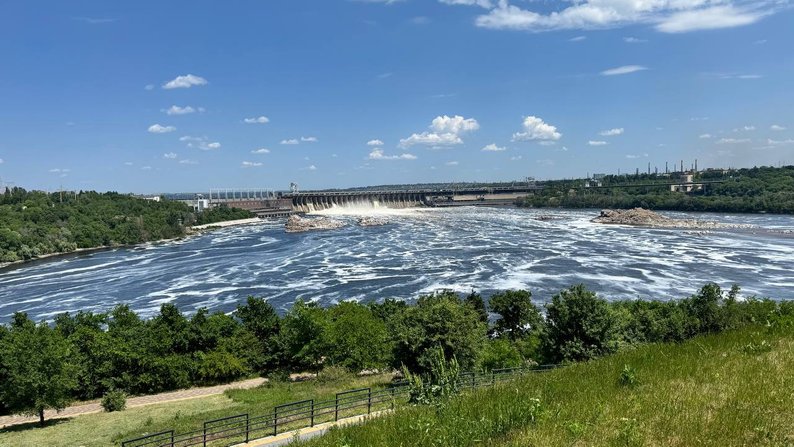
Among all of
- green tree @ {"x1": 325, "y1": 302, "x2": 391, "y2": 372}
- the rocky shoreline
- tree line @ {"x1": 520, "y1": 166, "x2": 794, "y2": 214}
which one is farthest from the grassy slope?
tree line @ {"x1": 520, "y1": 166, "x2": 794, "y2": 214}

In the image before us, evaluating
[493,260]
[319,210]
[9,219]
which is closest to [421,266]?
[493,260]

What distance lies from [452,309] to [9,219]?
102380 mm

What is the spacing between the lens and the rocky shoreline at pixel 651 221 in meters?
89.5

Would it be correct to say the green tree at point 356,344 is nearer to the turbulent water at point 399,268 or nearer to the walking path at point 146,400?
the walking path at point 146,400

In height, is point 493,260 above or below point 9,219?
below

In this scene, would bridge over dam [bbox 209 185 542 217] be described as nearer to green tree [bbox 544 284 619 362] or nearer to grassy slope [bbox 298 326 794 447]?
green tree [bbox 544 284 619 362]

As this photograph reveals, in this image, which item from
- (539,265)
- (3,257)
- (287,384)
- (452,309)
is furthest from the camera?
(3,257)

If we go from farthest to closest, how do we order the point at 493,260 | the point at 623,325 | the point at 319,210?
the point at 319,210 → the point at 493,260 → the point at 623,325

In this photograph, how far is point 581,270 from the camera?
5166cm

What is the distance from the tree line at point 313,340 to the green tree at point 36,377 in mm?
37

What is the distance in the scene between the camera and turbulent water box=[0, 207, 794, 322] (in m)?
44.7

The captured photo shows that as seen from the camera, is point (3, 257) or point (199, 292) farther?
point (3, 257)

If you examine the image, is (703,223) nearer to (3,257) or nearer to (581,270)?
(581,270)

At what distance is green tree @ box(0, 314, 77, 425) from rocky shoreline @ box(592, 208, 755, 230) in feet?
311
